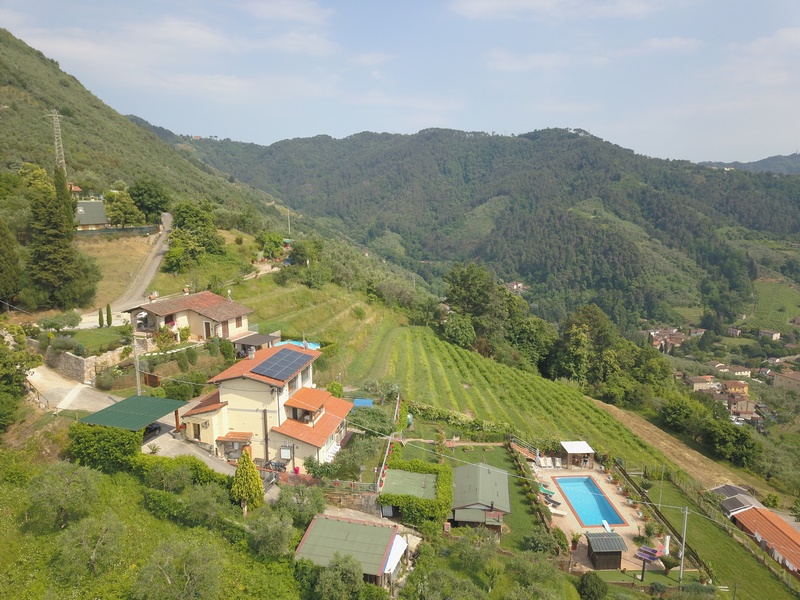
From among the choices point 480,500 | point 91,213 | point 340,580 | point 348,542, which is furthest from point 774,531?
point 91,213

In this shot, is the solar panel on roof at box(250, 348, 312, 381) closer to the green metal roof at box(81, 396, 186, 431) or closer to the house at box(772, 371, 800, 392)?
the green metal roof at box(81, 396, 186, 431)

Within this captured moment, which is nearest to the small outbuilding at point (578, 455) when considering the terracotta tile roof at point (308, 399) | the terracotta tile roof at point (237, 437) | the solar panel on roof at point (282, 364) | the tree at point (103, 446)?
the terracotta tile roof at point (308, 399)

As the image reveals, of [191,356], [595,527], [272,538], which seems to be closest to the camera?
[272,538]

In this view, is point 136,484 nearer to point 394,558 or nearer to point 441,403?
point 394,558

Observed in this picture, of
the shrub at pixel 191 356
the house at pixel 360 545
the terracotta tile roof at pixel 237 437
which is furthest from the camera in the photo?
the shrub at pixel 191 356

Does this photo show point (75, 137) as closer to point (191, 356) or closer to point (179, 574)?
point (191, 356)

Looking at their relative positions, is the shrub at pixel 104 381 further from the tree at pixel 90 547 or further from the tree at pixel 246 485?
the tree at pixel 246 485
